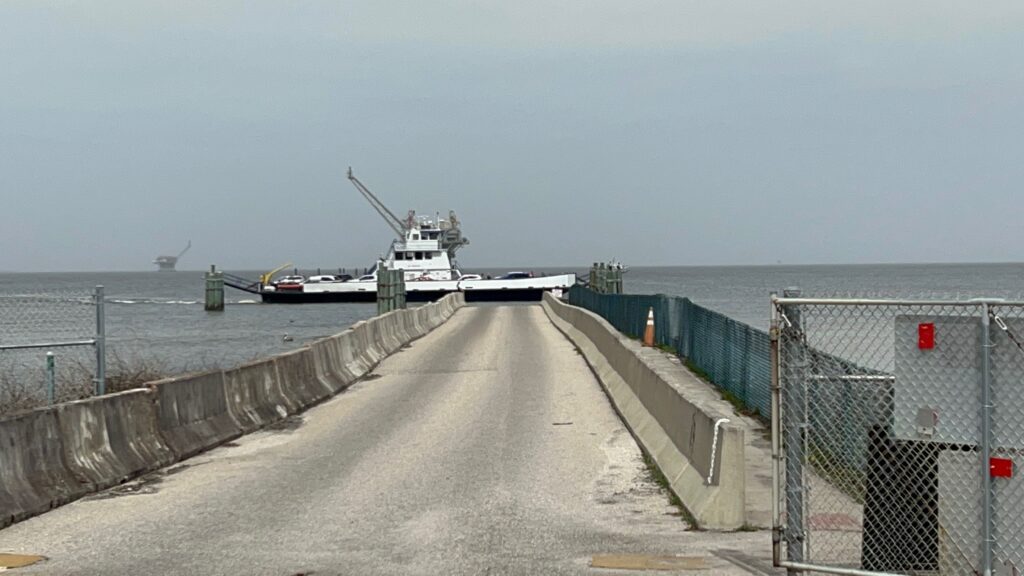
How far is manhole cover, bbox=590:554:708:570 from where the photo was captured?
8.11m

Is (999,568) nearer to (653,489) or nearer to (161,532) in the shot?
(653,489)

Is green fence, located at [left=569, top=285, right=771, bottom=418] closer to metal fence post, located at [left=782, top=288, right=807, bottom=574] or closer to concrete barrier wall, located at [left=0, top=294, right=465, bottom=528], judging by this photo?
metal fence post, located at [left=782, top=288, right=807, bottom=574]

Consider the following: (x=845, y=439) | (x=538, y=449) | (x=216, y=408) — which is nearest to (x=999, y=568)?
(x=845, y=439)

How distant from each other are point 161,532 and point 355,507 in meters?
1.76

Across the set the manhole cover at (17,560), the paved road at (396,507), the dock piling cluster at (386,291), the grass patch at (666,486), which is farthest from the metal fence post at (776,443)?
the dock piling cluster at (386,291)

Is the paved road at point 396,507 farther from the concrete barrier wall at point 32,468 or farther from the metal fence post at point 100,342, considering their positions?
the metal fence post at point 100,342

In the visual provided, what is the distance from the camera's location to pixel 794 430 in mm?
7633

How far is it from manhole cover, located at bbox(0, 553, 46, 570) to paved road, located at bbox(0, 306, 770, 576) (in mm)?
133

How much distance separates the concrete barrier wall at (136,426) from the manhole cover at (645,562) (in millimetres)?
4964

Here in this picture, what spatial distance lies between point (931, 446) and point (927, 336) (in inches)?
27.6

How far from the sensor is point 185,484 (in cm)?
1173

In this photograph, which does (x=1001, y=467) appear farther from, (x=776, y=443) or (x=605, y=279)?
(x=605, y=279)

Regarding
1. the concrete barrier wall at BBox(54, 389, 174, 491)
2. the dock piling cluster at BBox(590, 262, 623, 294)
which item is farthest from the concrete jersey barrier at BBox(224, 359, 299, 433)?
the dock piling cluster at BBox(590, 262, 623, 294)

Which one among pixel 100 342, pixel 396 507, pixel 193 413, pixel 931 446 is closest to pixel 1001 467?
pixel 931 446
